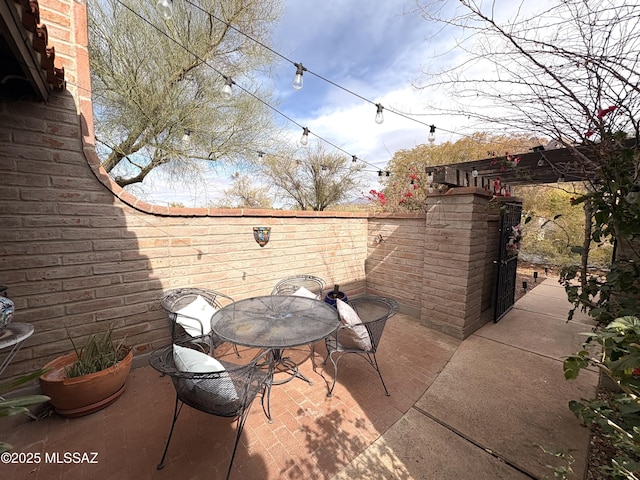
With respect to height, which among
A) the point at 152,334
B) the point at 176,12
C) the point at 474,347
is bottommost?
the point at 474,347

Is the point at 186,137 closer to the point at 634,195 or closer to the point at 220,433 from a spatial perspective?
the point at 220,433

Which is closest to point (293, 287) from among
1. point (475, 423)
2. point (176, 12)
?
point (475, 423)

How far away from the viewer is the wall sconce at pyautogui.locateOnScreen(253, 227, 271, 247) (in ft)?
10.8

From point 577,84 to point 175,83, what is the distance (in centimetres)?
533

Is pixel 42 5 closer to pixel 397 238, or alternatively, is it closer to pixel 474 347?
Result: pixel 397 238

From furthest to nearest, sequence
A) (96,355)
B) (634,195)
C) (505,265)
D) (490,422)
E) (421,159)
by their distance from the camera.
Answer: (421,159) < (505,265) < (96,355) < (490,422) < (634,195)

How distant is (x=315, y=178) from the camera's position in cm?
884

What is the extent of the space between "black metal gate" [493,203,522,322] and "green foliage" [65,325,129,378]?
183 inches

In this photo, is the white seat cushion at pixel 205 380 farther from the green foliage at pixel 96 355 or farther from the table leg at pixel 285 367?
the green foliage at pixel 96 355

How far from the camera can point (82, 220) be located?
2.20 meters

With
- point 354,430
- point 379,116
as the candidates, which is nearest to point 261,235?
point 354,430

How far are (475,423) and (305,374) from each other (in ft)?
4.86

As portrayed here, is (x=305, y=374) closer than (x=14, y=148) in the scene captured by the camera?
No

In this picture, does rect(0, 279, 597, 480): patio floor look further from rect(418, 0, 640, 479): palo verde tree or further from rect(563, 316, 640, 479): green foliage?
rect(563, 316, 640, 479): green foliage
